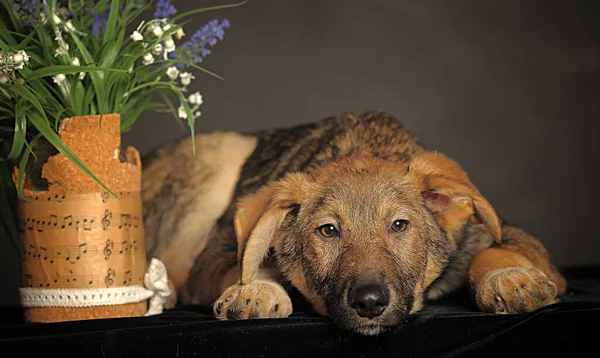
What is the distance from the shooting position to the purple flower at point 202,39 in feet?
11.6

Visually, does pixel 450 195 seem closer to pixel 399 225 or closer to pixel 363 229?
pixel 399 225

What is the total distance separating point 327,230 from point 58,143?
1.14m

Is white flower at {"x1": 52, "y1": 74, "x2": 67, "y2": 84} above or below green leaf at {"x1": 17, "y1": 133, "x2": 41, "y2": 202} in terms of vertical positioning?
above

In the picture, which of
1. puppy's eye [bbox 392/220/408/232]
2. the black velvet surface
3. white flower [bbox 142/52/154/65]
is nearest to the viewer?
the black velvet surface

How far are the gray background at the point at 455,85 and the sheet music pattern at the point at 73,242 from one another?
8.00ft

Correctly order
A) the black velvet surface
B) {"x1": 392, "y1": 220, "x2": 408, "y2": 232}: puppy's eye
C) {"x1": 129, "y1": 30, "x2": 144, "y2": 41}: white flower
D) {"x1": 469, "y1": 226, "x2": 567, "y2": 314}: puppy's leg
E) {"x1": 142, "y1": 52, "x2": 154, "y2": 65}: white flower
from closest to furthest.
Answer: the black velvet surface, {"x1": 469, "y1": 226, "x2": 567, "y2": 314}: puppy's leg, {"x1": 392, "y1": 220, "x2": 408, "y2": 232}: puppy's eye, {"x1": 129, "y1": 30, "x2": 144, "y2": 41}: white flower, {"x1": 142, "y1": 52, "x2": 154, "y2": 65}: white flower

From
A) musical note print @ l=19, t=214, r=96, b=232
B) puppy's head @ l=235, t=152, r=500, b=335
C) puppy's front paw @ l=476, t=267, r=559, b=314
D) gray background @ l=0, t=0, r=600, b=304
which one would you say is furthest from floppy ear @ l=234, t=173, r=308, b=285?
gray background @ l=0, t=0, r=600, b=304

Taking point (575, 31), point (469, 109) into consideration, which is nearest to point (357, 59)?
point (469, 109)

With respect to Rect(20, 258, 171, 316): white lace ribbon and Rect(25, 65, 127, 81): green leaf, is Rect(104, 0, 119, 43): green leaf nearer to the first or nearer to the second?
Rect(25, 65, 127, 81): green leaf

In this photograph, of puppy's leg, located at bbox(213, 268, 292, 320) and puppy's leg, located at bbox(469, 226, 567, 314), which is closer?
puppy's leg, located at bbox(469, 226, 567, 314)

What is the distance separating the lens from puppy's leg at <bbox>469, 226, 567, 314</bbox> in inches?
113

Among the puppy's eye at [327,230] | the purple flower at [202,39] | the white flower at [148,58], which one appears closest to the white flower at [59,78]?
the white flower at [148,58]

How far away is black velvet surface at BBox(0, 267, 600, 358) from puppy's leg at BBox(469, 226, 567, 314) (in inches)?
6.6

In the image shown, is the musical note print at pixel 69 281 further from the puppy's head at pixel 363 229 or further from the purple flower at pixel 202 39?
the purple flower at pixel 202 39
